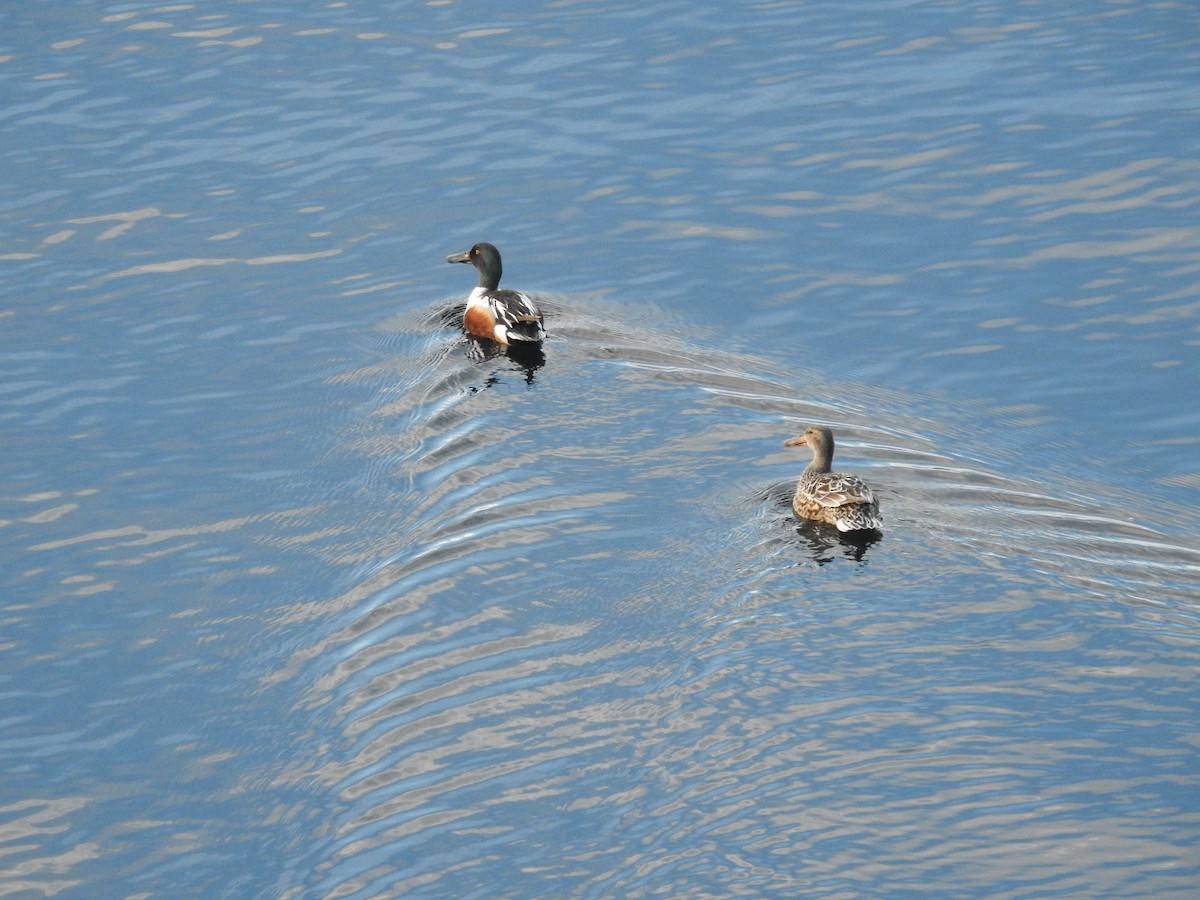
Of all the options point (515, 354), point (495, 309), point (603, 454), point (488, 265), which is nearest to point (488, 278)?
point (488, 265)

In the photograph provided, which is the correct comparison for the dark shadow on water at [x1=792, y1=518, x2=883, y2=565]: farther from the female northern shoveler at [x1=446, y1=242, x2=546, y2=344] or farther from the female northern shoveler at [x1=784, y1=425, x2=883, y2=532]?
the female northern shoveler at [x1=446, y1=242, x2=546, y2=344]

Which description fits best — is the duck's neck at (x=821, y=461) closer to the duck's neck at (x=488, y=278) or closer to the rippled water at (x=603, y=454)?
the rippled water at (x=603, y=454)

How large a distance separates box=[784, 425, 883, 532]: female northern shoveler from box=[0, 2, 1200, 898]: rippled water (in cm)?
26

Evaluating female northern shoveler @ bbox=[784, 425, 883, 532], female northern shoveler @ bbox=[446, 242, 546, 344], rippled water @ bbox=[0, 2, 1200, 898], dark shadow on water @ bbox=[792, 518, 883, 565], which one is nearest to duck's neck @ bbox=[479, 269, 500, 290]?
female northern shoveler @ bbox=[446, 242, 546, 344]

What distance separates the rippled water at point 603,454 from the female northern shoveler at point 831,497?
26 cm

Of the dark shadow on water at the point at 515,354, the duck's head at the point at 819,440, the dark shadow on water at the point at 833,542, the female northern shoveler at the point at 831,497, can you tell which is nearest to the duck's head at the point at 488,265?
the dark shadow on water at the point at 515,354

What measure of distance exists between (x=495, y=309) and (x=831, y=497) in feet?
16.1

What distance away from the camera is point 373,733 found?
883 centimetres

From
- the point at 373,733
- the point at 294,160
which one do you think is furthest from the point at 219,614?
the point at 294,160

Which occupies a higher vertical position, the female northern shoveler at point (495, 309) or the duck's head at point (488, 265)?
the duck's head at point (488, 265)

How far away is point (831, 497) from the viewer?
10.3m

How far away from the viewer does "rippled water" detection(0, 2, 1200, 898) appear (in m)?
8.05

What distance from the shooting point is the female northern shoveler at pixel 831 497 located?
10.2 meters

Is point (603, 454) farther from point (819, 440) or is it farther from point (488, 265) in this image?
point (488, 265)
